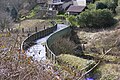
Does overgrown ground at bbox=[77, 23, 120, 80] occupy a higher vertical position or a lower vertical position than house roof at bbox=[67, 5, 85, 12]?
higher

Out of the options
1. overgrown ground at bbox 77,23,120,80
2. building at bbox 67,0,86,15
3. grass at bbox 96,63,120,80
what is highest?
grass at bbox 96,63,120,80

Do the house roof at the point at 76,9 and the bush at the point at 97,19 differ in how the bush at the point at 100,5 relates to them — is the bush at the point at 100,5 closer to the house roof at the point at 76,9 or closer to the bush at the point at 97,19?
the bush at the point at 97,19

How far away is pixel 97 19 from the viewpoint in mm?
21766

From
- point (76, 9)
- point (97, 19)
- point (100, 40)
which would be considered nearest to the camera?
point (100, 40)

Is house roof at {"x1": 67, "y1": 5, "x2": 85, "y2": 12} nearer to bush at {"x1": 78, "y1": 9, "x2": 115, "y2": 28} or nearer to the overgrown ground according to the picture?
bush at {"x1": 78, "y1": 9, "x2": 115, "y2": 28}

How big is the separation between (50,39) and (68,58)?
570cm

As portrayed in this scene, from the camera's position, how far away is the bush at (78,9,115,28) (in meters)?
21.5

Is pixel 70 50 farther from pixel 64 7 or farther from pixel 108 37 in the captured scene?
pixel 64 7

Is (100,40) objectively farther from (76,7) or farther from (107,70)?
(76,7)

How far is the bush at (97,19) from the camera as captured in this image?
21547mm

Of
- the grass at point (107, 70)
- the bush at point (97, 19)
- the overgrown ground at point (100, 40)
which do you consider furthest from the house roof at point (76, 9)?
the grass at point (107, 70)

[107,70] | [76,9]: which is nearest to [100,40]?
[107,70]

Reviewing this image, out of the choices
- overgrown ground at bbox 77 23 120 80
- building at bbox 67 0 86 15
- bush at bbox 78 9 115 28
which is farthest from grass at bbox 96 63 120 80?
building at bbox 67 0 86 15

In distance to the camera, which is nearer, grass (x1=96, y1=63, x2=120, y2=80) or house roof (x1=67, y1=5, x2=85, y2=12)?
grass (x1=96, y1=63, x2=120, y2=80)
